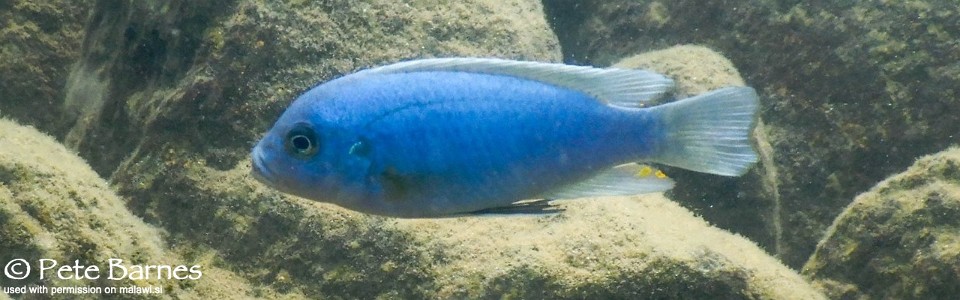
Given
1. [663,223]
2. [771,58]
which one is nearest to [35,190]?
[663,223]

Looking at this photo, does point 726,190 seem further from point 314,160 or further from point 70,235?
point 70,235

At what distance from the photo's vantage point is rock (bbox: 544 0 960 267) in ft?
16.8

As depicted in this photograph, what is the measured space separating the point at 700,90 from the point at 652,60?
568 millimetres

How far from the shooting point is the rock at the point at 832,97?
5.12m

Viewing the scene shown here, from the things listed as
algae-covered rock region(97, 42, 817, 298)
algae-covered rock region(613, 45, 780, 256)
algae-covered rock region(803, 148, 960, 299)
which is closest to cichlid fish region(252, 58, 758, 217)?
algae-covered rock region(97, 42, 817, 298)

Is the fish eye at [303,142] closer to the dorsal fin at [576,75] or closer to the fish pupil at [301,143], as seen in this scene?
the fish pupil at [301,143]

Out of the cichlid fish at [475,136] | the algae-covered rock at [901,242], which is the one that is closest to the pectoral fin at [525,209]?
the cichlid fish at [475,136]

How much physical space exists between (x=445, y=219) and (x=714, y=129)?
1.95 metres

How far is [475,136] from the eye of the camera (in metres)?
1.89

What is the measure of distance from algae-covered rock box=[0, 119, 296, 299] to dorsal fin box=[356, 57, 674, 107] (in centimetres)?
208

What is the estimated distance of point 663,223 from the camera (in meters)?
3.64

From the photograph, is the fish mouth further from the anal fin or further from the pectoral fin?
the anal fin

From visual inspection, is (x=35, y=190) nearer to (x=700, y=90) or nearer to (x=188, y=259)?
(x=188, y=259)

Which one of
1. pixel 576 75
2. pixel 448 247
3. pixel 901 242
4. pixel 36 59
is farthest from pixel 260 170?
pixel 36 59
